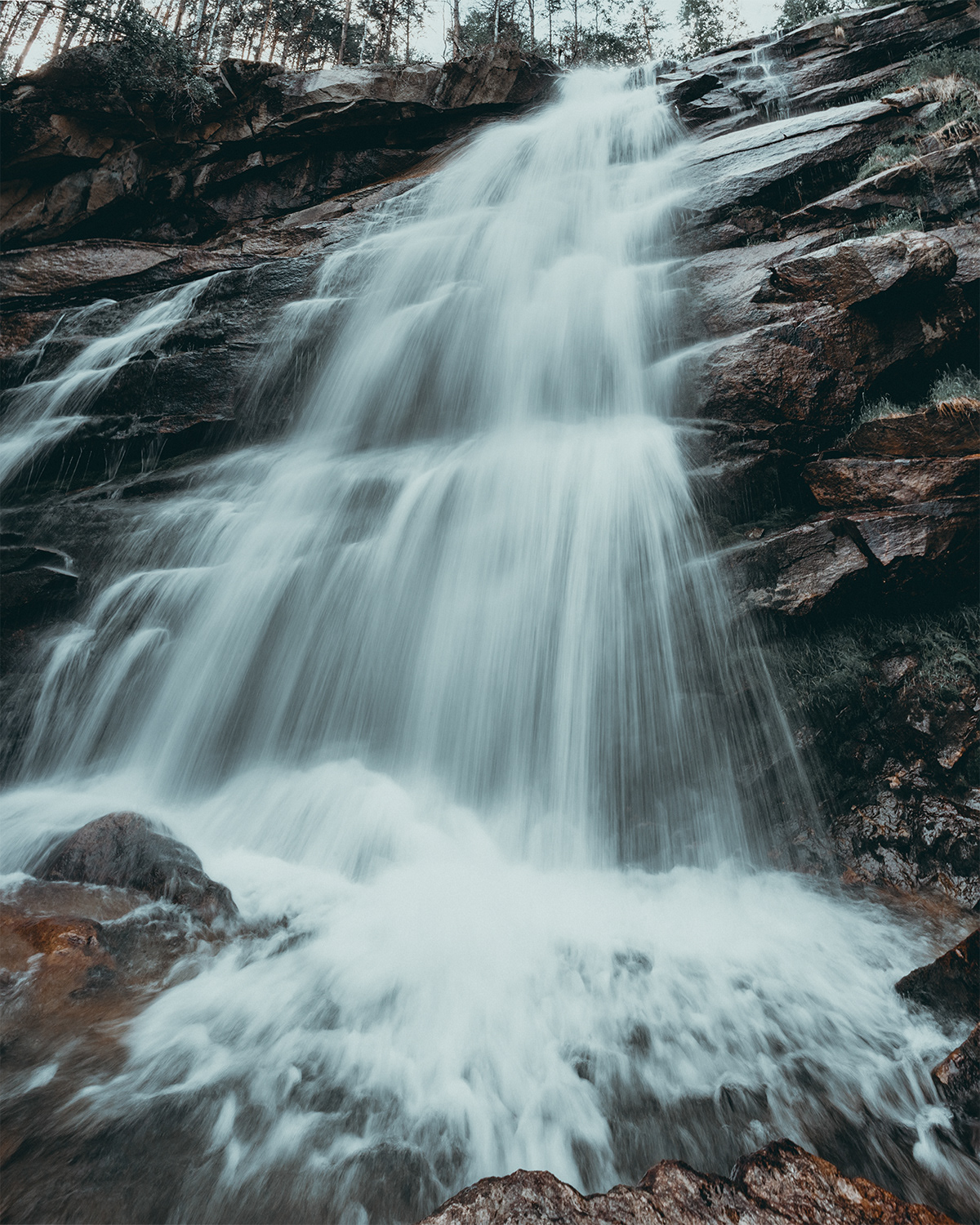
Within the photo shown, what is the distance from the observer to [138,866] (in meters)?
3.40

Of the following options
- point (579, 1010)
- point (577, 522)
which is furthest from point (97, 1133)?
point (577, 522)

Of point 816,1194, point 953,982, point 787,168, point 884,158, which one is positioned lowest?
point 953,982

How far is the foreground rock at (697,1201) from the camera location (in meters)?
1.46

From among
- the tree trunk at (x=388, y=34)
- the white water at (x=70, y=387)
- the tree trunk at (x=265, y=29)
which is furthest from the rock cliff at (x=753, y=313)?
the tree trunk at (x=265, y=29)

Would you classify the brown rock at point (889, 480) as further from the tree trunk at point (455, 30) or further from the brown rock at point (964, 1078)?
the tree trunk at point (455, 30)

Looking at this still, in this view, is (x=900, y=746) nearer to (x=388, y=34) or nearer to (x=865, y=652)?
(x=865, y=652)

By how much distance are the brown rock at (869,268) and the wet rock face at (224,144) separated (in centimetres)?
1191

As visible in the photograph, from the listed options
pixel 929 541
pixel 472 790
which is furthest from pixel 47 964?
pixel 929 541

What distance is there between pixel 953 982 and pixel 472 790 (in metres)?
3.00

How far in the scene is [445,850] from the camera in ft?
13.6

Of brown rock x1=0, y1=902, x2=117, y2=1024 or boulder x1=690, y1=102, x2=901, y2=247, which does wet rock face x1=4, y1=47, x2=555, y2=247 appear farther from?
brown rock x1=0, y1=902, x2=117, y2=1024

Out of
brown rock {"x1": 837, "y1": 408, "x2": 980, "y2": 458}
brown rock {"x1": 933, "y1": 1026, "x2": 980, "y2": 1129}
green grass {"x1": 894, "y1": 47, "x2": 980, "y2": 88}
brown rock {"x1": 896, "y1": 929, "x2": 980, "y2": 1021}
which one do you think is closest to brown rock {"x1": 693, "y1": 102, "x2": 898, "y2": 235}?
green grass {"x1": 894, "y1": 47, "x2": 980, "y2": 88}

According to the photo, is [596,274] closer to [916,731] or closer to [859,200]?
[859,200]

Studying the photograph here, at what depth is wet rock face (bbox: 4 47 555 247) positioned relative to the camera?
1209 centimetres
